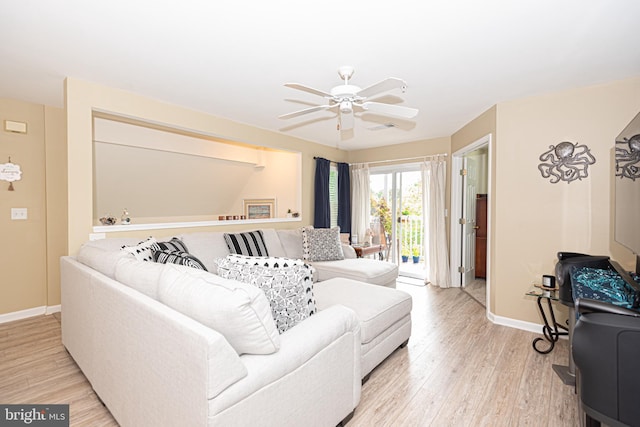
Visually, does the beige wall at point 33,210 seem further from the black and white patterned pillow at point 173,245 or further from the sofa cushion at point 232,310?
the sofa cushion at point 232,310

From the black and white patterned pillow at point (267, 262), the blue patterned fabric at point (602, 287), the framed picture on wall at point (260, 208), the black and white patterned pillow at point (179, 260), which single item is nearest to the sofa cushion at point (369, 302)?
the black and white patterned pillow at point (267, 262)

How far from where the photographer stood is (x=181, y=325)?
1190mm

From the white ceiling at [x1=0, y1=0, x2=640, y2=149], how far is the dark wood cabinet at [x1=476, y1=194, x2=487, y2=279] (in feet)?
7.85

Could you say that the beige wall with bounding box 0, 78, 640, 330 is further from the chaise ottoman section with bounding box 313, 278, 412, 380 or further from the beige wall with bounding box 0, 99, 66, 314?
the chaise ottoman section with bounding box 313, 278, 412, 380

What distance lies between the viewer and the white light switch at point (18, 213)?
3.33 m

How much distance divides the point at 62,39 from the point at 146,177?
9.63 feet

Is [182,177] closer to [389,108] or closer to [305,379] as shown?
[389,108]

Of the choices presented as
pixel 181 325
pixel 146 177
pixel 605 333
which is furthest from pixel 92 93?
pixel 605 333

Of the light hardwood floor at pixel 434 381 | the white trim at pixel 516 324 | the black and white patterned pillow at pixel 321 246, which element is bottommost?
the light hardwood floor at pixel 434 381

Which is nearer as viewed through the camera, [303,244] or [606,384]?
[606,384]

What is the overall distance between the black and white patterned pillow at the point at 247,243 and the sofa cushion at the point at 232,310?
228 cm

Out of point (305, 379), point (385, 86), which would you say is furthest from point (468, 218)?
point (305, 379)

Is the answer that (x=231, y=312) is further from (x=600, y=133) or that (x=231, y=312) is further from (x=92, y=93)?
(x=600, y=133)

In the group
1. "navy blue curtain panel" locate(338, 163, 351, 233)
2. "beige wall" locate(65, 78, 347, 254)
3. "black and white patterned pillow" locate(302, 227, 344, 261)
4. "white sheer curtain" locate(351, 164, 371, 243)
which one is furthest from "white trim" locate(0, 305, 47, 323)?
"white sheer curtain" locate(351, 164, 371, 243)
